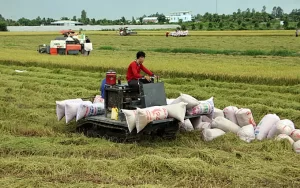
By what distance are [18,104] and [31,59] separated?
37.5 feet

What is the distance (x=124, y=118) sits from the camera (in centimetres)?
830

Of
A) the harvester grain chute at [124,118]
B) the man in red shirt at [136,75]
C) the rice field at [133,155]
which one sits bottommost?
the rice field at [133,155]

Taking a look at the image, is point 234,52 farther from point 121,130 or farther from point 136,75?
point 121,130

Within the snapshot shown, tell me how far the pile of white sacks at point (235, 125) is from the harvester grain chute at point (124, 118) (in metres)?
0.30

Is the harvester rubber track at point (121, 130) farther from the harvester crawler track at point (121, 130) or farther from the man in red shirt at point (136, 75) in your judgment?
the man in red shirt at point (136, 75)

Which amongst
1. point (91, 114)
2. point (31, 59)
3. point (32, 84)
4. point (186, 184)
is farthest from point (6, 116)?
point (31, 59)

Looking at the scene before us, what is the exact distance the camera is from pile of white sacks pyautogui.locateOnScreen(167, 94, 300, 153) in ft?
26.8

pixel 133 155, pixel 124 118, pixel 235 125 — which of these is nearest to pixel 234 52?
pixel 235 125

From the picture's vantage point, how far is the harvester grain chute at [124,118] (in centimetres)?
812

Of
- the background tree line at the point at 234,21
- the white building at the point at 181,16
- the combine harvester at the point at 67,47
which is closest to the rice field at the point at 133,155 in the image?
the combine harvester at the point at 67,47

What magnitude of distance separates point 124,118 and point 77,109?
3.85 ft

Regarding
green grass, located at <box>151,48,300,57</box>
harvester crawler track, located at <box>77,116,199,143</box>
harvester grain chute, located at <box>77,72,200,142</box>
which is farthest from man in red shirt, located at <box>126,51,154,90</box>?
green grass, located at <box>151,48,300,57</box>

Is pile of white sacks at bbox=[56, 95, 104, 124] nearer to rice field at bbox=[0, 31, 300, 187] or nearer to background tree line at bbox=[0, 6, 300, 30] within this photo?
rice field at bbox=[0, 31, 300, 187]

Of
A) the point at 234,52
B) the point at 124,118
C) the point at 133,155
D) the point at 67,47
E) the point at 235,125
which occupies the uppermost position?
the point at 67,47
